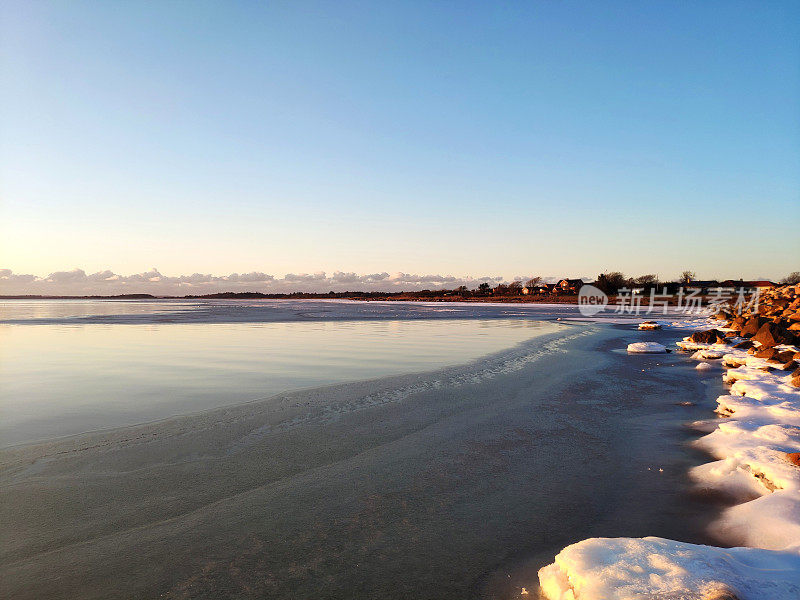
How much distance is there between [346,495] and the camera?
145 inches

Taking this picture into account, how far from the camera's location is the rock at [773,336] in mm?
11844

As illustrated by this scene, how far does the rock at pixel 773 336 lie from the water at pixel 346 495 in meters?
6.60

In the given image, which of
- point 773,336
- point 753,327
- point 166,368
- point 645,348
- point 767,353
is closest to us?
point 166,368

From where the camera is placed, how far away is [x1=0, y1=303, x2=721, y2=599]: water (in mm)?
2656

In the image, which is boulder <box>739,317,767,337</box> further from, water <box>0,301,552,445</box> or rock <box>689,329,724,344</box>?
water <box>0,301,552,445</box>

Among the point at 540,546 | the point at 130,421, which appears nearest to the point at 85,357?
the point at 130,421

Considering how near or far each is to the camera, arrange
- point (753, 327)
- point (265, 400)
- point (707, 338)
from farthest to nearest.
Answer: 1. point (753, 327)
2. point (707, 338)
3. point (265, 400)

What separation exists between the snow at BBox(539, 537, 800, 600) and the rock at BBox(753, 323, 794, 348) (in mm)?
12015

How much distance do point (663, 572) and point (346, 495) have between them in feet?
7.56

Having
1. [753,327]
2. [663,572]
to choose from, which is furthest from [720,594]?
[753,327]

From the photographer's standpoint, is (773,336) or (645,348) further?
(645,348)

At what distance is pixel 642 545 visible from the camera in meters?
2.63

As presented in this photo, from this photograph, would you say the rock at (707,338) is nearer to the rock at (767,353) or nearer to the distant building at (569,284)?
the rock at (767,353)

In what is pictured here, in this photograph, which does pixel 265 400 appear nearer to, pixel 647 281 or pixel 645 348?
pixel 645 348
